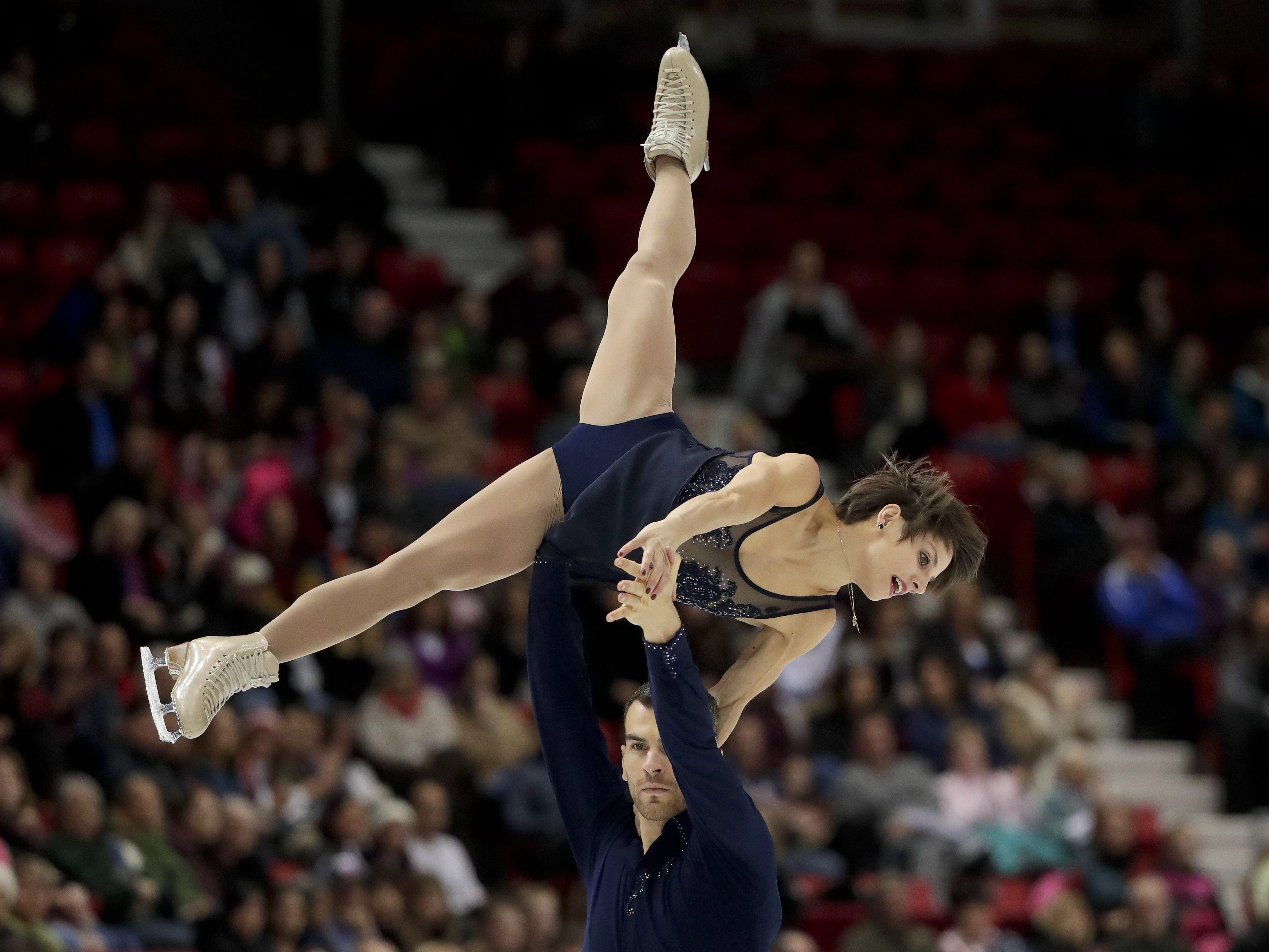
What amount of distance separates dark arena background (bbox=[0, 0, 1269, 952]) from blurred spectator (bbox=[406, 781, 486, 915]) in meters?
0.02

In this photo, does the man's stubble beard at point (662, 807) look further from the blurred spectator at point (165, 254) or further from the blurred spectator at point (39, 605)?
the blurred spectator at point (165, 254)

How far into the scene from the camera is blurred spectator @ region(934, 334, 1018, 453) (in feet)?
37.9

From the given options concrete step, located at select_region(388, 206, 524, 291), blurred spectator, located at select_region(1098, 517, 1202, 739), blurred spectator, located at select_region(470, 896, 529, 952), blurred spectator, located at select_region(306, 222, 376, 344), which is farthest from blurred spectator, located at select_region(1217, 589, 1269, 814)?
blurred spectator, located at select_region(306, 222, 376, 344)

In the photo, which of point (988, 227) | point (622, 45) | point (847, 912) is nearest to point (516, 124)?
point (622, 45)

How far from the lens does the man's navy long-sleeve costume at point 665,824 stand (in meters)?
3.46

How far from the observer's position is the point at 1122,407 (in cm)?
1227

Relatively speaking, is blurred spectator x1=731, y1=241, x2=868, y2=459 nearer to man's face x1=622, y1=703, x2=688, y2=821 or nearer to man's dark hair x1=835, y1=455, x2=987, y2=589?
man's dark hair x1=835, y1=455, x2=987, y2=589

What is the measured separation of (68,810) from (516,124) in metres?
6.97

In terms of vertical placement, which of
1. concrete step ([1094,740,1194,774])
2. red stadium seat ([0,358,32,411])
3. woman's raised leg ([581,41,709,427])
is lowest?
concrete step ([1094,740,1194,774])

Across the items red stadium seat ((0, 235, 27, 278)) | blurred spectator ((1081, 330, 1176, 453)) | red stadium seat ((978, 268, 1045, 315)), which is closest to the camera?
red stadium seat ((0, 235, 27, 278))

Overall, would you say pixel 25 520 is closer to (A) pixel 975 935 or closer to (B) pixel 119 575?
(B) pixel 119 575

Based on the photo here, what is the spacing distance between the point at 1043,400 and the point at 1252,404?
1.54 meters

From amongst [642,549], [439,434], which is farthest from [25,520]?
[642,549]

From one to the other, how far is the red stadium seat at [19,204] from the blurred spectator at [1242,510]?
7524 mm
